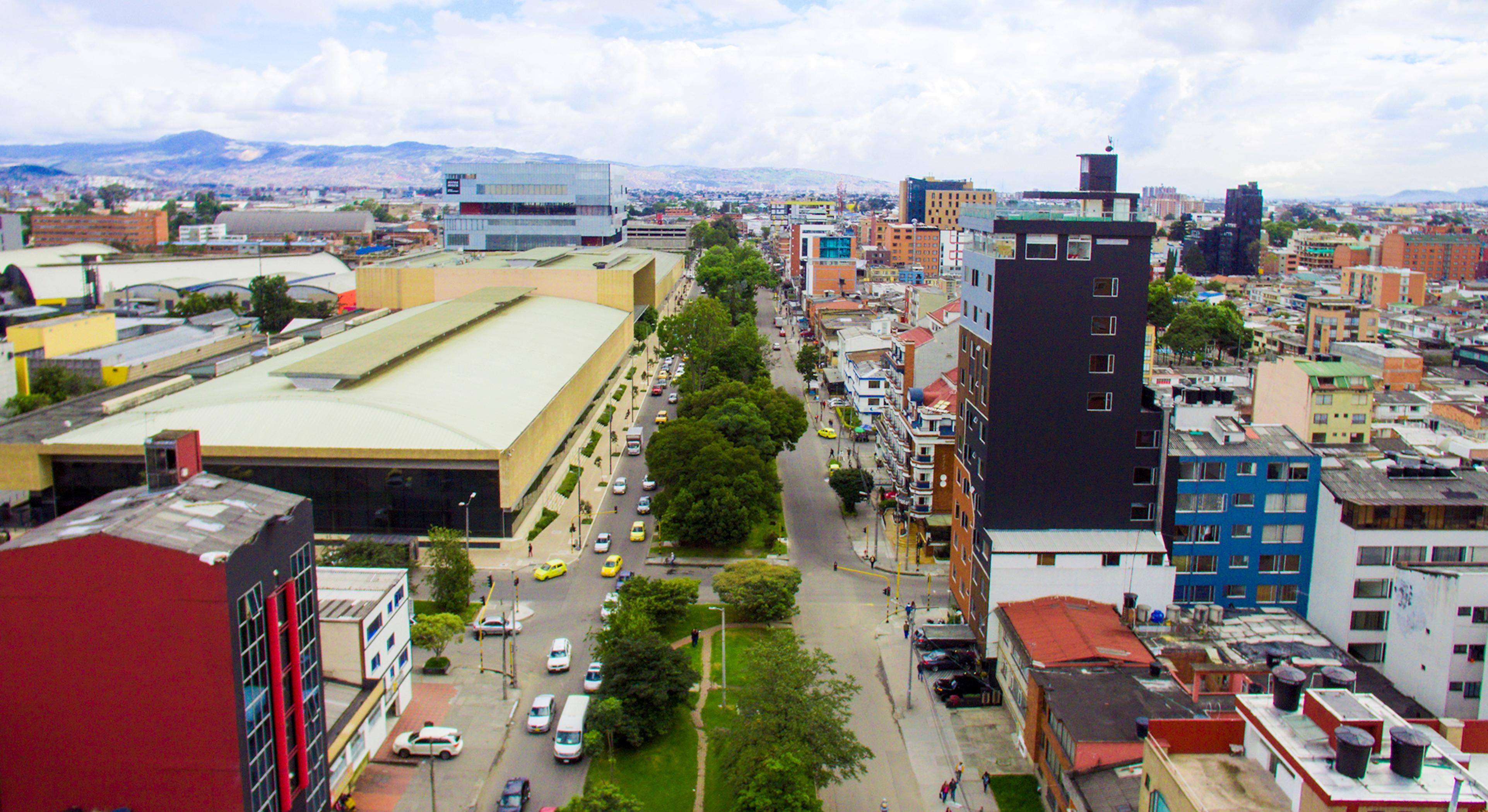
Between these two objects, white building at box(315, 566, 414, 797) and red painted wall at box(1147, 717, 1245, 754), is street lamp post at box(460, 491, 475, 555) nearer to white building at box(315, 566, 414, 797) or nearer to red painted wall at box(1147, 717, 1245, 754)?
white building at box(315, 566, 414, 797)

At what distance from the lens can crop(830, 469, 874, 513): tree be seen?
47156 millimetres

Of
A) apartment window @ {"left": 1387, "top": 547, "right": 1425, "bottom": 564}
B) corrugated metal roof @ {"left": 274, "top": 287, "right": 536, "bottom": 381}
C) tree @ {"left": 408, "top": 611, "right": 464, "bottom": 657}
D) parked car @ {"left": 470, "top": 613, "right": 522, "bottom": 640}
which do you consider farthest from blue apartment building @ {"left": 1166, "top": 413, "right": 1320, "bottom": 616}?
corrugated metal roof @ {"left": 274, "top": 287, "right": 536, "bottom": 381}

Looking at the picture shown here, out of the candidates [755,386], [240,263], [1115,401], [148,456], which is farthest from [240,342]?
[1115,401]

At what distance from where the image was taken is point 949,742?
28234mm

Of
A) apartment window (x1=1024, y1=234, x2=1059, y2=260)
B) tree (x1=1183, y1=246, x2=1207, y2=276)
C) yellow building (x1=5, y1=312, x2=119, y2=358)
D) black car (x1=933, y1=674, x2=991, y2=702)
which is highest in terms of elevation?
apartment window (x1=1024, y1=234, x2=1059, y2=260)

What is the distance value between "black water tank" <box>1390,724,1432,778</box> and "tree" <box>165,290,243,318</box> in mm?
94576

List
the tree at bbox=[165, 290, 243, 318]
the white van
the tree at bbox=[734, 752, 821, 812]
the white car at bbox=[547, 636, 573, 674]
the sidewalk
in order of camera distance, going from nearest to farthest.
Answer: the tree at bbox=[734, 752, 821, 812] → the sidewalk → the white van → the white car at bbox=[547, 636, 573, 674] → the tree at bbox=[165, 290, 243, 318]

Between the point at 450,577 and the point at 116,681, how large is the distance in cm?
1719

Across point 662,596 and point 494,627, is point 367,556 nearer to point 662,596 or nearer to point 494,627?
point 494,627

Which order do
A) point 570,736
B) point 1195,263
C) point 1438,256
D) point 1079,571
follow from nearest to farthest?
point 570,736, point 1079,571, point 1438,256, point 1195,263

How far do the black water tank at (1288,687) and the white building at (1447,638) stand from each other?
45.1ft

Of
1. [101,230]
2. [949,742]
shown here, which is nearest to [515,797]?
[949,742]

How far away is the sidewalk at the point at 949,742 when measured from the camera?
84.8 ft

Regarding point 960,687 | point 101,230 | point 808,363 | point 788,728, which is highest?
point 101,230
